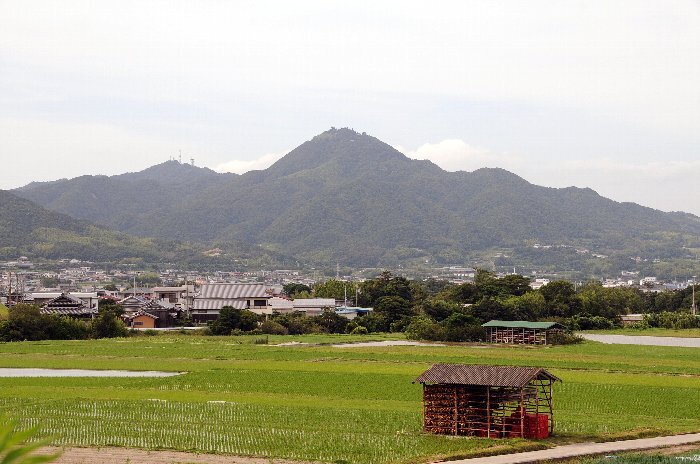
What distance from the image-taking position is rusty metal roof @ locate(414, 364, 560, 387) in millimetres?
23406

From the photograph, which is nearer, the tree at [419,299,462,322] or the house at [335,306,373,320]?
the tree at [419,299,462,322]

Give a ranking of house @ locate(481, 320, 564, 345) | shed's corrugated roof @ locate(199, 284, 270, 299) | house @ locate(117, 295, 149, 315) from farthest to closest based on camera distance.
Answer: house @ locate(117, 295, 149, 315), shed's corrugated roof @ locate(199, 284, 270, 299), house @ locate(481, 320, 564, 345)

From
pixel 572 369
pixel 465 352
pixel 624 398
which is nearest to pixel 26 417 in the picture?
pixel 624 398

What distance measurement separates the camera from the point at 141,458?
66.4 feet

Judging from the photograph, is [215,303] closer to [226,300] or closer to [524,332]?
[226,300]

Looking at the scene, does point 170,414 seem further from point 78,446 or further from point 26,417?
point 78,446

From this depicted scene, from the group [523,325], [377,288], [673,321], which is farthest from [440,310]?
[377,288]

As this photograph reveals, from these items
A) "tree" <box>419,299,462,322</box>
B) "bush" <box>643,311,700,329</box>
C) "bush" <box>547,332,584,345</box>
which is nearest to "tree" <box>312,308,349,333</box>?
"tree" <box>419,299,462,322</box>

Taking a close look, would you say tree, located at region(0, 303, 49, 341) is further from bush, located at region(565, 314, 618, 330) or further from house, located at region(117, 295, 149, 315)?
bush, located at region(565, 314, 618, 330)

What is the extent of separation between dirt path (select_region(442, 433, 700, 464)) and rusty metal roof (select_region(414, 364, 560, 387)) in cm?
206

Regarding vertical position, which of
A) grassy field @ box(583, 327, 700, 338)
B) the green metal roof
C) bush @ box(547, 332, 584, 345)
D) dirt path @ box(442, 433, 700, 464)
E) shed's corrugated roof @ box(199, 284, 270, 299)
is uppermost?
shed's corrugated roof @ box(199, 284, 270, 299)

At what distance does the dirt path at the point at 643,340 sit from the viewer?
62344 millimetres

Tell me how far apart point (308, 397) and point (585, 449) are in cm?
1341

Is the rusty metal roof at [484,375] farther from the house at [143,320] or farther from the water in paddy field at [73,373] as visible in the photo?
the house at [143,320]
